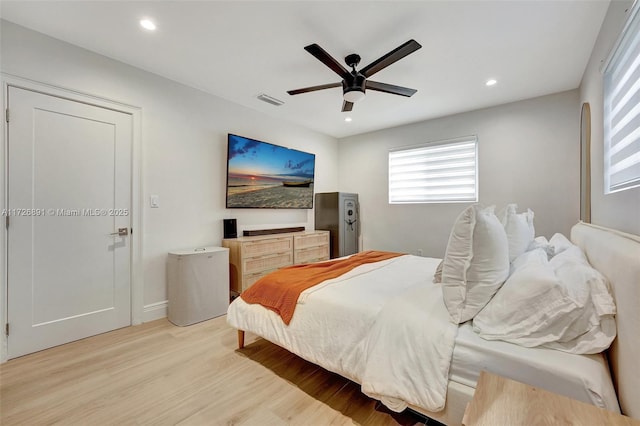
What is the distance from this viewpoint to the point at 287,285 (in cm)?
193

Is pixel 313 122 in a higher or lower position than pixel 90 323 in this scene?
higher

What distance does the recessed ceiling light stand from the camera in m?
2.08

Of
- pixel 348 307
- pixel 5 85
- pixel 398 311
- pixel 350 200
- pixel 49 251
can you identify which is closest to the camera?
pixel 398 311

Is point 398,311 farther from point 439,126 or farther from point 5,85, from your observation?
point 439,126

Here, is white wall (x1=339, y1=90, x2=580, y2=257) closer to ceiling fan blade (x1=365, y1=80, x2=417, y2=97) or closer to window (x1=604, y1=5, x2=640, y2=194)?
window (x1=604, y1=5, x2=640, y2=194)

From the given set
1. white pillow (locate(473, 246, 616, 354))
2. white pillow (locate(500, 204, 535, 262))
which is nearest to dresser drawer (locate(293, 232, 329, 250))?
white pillow (locate(500, 204, 535, 262))

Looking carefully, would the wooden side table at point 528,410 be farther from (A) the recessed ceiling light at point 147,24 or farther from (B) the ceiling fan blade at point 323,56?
(A) the recessed ceiling light at point 147,24

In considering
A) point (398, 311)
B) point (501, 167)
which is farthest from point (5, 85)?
point (501, 167)

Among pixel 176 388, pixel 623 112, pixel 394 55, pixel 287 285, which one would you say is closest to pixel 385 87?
pixel 394 55

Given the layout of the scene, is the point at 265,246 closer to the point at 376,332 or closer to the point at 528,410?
the point at 376,332

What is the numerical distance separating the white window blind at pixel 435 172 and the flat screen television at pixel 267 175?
1.52 meters

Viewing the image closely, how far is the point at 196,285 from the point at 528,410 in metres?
2.79

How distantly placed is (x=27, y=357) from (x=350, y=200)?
167 inches

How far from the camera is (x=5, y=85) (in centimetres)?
207
